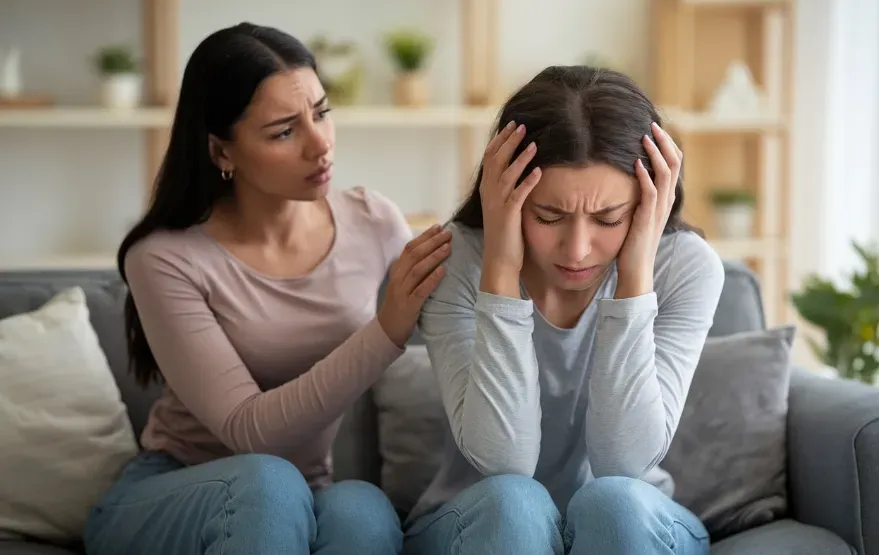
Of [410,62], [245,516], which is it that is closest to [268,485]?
[245,516]

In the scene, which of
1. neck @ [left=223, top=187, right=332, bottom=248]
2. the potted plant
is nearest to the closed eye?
neck @ [left=223, top=187, right=332, bottom=248]

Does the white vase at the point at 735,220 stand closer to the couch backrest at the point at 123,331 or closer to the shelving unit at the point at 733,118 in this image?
the shelving unit at the point at 733,118

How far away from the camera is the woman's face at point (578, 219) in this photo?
4.84 ft

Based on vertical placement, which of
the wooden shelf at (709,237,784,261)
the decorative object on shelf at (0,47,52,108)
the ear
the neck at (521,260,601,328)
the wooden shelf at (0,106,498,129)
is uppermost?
the decorative object on shelf at (0,47,52,108)

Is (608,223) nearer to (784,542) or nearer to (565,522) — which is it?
(565,522)

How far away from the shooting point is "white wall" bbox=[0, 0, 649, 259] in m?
3.75

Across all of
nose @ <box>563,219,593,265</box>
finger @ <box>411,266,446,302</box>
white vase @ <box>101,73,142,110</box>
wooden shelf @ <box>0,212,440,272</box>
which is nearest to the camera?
nose @ <box>563,219,593,265</box>

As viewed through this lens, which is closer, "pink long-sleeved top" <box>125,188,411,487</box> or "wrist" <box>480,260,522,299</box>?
"wrist" <box>480,260,522,299</box>

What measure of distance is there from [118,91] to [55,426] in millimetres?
1995

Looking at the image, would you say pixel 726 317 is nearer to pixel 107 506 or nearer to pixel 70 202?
pixel 107 506

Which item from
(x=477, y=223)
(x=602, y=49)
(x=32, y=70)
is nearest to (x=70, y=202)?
(x=32, y=70)

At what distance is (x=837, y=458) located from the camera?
1708 millimetres

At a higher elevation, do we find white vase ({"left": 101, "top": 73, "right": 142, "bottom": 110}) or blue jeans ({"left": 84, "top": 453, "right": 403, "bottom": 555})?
white vase ({"left": 101, "top": 73, "right": 142, "bottom": 110})

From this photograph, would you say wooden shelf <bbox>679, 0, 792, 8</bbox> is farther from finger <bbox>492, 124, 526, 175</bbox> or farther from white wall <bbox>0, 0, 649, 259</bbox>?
finger <bbox>492, 124, 526, 175</bbox>
